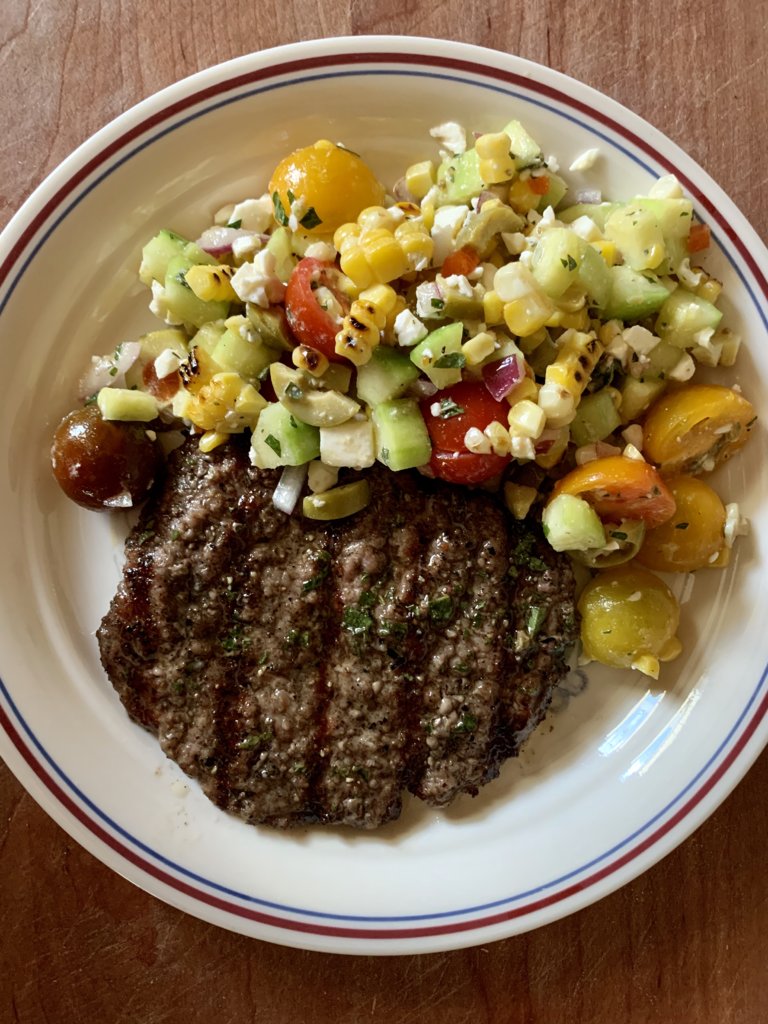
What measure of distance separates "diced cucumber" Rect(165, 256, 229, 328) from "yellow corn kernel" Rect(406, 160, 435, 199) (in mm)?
719

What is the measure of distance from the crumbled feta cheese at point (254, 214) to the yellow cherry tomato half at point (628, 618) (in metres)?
1.62

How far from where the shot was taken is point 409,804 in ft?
8.43

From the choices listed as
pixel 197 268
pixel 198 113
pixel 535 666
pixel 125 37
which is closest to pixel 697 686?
pixel 535 666

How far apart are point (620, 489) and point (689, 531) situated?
1.26ft

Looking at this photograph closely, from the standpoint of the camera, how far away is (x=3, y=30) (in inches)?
103

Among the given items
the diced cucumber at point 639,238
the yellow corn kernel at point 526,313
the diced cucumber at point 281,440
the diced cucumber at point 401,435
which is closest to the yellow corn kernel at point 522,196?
the diced cucumber at point 639,238

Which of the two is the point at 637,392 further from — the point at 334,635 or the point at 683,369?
the point at 334,635

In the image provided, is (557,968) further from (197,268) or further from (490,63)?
(490,63)

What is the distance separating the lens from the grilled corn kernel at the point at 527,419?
6.89 feet

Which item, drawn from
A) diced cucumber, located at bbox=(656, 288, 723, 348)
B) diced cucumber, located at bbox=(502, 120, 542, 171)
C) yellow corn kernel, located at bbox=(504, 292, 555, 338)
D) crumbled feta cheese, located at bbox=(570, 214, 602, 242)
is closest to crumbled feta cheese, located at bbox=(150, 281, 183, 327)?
yellow corn kernel, located at bbox=(504, 292, 555, 338)

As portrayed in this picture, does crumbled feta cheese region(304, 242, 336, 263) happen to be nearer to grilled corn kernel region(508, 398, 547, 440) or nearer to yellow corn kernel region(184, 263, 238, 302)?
yellow corn kernel region(184, 263, 238, 302)

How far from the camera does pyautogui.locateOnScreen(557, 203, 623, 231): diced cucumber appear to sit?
237cm

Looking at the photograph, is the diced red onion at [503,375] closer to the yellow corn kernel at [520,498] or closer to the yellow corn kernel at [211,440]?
the yellow corn kernel at [520,498]

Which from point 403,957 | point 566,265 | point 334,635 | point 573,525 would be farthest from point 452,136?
point 403,957
